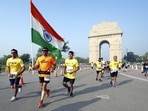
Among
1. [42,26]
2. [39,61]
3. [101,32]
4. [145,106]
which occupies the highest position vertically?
[101,32]

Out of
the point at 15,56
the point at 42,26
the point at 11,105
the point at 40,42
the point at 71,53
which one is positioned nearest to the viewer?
the point at 11,105

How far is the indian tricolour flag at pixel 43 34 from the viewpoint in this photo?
10503 millimetres

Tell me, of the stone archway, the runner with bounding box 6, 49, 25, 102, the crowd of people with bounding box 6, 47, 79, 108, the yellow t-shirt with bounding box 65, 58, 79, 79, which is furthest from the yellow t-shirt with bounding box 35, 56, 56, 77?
the stone archway

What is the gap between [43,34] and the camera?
10984mm

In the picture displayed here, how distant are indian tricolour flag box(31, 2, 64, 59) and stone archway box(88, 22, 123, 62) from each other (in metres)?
52.6

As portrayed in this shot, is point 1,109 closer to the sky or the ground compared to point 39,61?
closer to the ground

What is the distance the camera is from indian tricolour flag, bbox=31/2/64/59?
10503 mm

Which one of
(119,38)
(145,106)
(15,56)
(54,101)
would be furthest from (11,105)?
(119,38)

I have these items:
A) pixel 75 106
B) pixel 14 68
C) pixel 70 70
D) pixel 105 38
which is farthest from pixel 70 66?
pixel 105 38

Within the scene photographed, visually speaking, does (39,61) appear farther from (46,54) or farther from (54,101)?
(54,101)

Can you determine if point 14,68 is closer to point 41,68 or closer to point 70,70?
point 41,68

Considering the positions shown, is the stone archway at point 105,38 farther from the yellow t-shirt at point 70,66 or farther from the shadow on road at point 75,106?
the shadow on road at point 75,106

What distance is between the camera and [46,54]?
8.10 m

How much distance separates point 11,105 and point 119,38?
5797 cm
